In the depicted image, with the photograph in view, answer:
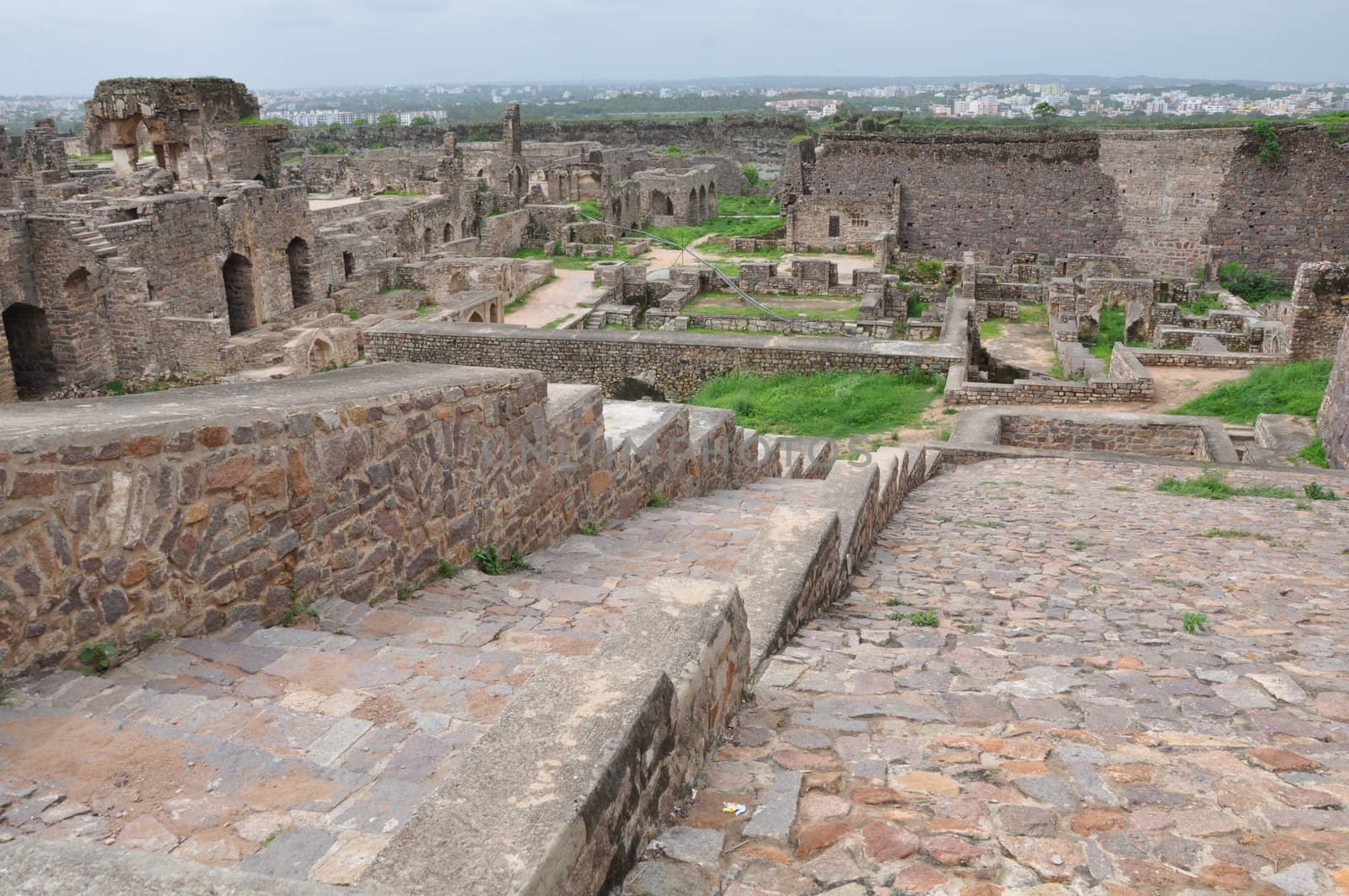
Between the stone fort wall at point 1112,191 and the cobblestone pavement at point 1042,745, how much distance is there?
28157 millimetres

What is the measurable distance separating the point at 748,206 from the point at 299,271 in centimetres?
2654

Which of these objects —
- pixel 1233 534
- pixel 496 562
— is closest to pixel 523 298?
pixel 1233 534

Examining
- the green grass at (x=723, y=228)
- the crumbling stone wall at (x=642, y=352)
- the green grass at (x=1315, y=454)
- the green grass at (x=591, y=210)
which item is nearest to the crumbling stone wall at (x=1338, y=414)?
the green grass at (x=1315, y=454)

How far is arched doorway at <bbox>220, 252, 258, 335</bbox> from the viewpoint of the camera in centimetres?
2366

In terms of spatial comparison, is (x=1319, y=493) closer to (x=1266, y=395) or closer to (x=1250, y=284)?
(x=1266, y=395)

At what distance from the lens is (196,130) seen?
33688mm

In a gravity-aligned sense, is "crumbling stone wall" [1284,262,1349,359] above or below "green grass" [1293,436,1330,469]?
above

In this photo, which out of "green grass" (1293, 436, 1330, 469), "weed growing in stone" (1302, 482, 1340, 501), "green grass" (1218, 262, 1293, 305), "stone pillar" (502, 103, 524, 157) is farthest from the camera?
"stone pillar" (502, 103, 524, 157)

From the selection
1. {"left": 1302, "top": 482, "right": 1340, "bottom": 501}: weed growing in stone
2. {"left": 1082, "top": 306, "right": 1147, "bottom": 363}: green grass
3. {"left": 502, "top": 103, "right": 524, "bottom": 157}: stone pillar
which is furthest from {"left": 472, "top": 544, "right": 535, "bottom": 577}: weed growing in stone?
{"left": 502, "top": 103, "right": 524, "bottom": 157}: stone pillar

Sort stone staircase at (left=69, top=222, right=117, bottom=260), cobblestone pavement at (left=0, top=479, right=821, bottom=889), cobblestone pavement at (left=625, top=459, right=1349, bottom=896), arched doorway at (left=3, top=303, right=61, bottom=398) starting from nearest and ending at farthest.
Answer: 1. cobblestone pavement at (left=0, top=479, right=821, bottom=889)
2. cobblestone pavement at (left=625, top=459, right=1349, bottom=896)
3. stone staircase at (left=69, top=222, right=117, bottom=260)
4. arched doorway at (left=3, top=303, right=61, bottom=398)

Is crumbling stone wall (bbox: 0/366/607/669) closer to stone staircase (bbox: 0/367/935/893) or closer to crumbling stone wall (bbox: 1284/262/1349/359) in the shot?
stone staircase (bbox: 0/367/935/893)

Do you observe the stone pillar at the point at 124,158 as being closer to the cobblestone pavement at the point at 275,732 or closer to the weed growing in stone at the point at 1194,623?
the cobblestone pavement at the point at 275,732

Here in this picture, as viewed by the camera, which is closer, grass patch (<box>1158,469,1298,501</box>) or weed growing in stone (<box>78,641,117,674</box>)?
weed growing in stone (<box>78,641,117,674</box>)

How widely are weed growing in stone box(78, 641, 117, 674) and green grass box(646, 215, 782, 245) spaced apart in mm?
32803
